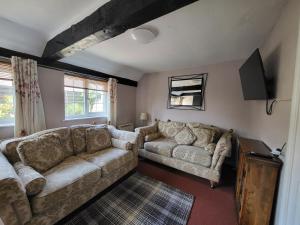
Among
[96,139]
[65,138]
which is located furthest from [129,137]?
[65,138]

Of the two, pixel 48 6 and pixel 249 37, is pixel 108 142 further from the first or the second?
pixel 249 37

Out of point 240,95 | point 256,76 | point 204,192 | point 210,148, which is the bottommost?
point 204,192

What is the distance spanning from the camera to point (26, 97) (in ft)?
6.91

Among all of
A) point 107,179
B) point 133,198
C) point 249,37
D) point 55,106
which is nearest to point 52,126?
point 55,106

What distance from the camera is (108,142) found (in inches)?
98.1

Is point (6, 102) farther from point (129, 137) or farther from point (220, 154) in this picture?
point (220, 154)

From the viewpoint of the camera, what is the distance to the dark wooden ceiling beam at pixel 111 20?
1.03 metres

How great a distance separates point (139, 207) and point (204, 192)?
41.0 inches

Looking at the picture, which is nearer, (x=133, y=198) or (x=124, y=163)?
(x=133, y=198)

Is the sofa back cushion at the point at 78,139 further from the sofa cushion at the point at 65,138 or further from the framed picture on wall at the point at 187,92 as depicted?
the framed picture on wall at the point at 187,92

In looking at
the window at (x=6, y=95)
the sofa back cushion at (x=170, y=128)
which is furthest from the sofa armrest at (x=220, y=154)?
the window at (x=6, y=95)

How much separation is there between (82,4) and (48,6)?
15.0 inches

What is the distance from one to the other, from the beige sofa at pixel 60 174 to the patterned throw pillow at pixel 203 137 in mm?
1289

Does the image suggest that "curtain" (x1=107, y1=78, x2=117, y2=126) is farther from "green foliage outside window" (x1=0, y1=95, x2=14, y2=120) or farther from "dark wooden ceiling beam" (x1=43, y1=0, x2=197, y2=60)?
Result: "green foliage outside window" (x1=0, y1=95, x2=14, y2=120)
